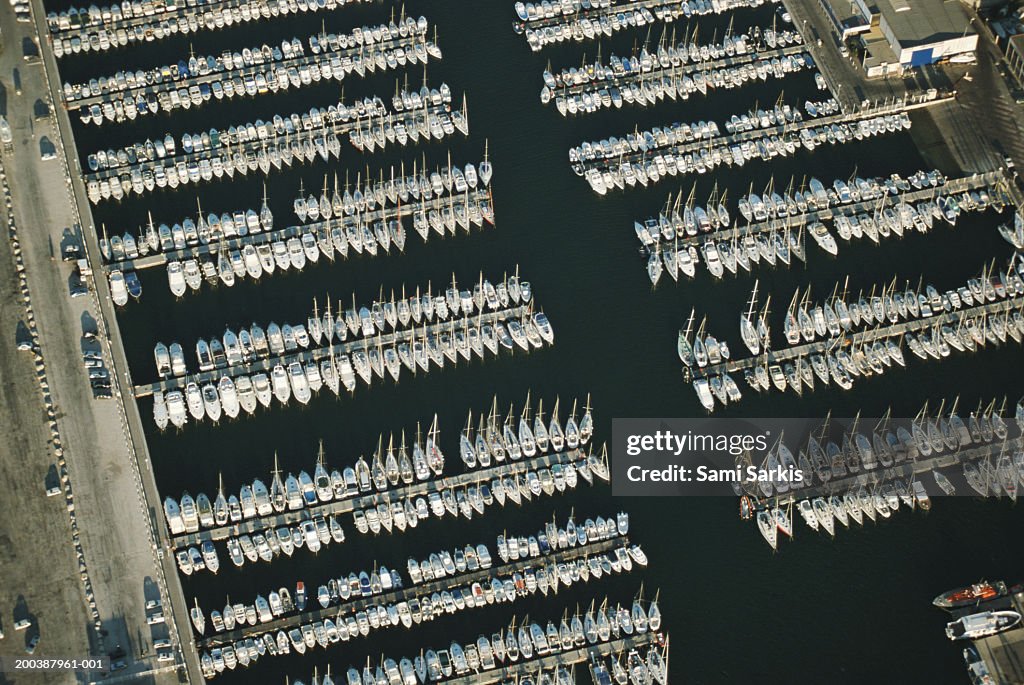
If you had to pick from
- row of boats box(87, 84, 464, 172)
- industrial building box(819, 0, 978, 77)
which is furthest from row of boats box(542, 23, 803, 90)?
row of boats box(87, 84, 464, 172)

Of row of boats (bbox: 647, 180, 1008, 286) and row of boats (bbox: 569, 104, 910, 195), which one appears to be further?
row of boats (bbox: 569, 104, 910, 195)

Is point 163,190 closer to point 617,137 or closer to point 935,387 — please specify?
point 617,137

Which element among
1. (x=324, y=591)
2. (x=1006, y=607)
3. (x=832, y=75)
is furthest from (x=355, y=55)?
(x=1006, y=607)

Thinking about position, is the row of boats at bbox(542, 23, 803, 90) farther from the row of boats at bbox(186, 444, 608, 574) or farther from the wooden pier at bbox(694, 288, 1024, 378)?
the row of boats at bbox(186, 444, 608, 574)

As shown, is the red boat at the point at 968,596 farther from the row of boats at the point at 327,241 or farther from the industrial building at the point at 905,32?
the industrial building at the point at 905,32

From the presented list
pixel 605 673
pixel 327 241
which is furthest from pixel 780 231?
pixel 605 673

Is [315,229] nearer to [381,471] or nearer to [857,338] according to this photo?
[381,471]
